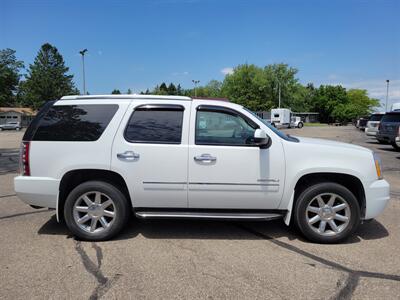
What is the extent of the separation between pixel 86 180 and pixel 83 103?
103 cm

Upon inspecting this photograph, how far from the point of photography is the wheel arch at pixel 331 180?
4617mm

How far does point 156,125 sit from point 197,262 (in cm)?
179

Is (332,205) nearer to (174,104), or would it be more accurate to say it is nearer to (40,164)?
(174,104)

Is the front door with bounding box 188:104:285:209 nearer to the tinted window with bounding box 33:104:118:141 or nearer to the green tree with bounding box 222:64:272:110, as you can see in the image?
the tinted window with bounding box 33:104:118:141

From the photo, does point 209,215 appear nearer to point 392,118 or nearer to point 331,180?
point 331,180

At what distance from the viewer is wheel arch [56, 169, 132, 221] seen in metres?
4.69

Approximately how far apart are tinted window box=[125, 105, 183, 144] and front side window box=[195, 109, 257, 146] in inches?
10.8

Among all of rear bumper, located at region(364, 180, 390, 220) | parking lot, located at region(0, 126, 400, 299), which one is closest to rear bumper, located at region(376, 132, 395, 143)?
parking lot, located at region(0, 126, 400, 299)

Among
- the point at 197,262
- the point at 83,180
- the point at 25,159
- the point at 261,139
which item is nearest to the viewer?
the point at 197,262

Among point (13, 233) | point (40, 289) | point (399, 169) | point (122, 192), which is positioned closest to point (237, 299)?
point (40, 289)

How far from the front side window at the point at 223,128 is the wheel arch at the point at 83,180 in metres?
1.17


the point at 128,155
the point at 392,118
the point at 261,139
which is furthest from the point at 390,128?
the point at 128,155

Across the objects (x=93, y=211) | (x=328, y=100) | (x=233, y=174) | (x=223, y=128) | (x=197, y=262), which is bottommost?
(x=197, y=262)

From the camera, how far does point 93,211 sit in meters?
4.69
